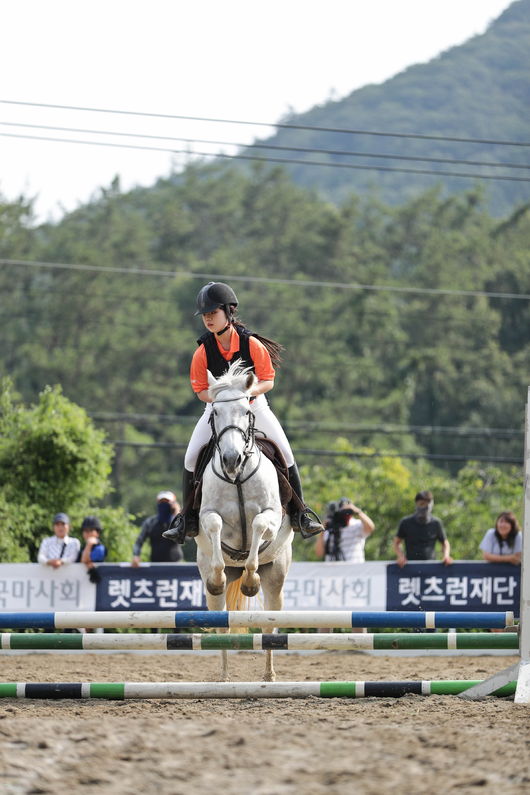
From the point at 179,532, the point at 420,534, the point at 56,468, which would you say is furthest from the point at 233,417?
the point at 56,468

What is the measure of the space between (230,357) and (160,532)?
6.06 metres

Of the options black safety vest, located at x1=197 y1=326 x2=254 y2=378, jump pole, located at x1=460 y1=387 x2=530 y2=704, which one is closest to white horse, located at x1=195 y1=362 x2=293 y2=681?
black safety vest, located at x1=197 y1=326 x2=254 y2=378

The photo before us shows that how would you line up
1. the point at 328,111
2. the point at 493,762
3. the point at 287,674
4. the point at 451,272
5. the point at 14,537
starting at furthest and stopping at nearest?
the point at 328,111 < the point at 451,272 < the point at 14,537 < the point at 287,674 < the point at 493,762

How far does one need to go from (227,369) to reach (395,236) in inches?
2123

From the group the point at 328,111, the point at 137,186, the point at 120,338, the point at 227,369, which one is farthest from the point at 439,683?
the point at 328,111

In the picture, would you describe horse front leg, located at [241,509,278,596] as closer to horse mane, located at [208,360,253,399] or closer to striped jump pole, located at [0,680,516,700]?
horse mane, located at [208,360,253,399]

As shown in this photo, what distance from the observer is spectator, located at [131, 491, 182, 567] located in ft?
46.3

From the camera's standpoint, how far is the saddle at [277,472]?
336 inches

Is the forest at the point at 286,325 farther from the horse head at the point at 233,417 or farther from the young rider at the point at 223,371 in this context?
the horse head at the point at 233,417

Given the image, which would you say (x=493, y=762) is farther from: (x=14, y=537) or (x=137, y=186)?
(x=137, y=186)

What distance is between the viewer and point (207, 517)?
807cm

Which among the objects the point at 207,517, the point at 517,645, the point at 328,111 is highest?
the point at 328,111

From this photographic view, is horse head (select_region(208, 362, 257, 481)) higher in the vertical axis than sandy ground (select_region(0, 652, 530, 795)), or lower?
higher

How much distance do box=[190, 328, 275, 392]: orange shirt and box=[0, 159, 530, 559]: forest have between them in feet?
105
